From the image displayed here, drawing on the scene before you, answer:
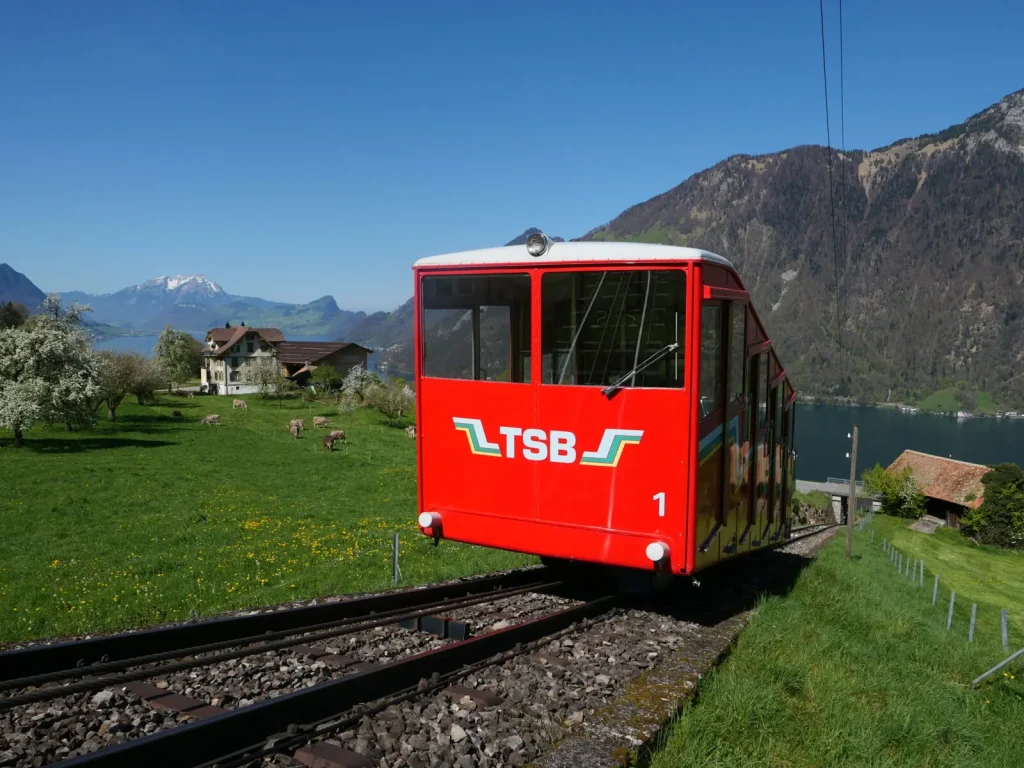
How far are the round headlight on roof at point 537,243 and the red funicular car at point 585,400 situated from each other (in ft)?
0.05

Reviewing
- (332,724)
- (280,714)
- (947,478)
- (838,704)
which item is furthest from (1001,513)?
(280,714)

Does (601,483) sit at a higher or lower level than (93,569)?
higher

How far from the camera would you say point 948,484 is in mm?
73625

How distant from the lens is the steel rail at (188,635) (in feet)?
15.6

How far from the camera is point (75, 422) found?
34469mm

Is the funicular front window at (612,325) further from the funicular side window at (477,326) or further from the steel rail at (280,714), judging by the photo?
the steel rail at (280,714)

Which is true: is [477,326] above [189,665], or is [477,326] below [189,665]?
above

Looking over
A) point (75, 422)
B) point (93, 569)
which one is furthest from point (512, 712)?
point (75, 422)

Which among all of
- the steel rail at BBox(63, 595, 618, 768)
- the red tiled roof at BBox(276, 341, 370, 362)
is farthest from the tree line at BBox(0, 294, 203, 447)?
the red tiled roof at BBox(276, 341, 370, 362)

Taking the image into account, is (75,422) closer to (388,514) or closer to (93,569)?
(388,514)

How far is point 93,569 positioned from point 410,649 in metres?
10.3

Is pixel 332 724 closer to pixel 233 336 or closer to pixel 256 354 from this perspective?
pixel 256 354

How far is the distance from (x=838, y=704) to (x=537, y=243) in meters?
4.62

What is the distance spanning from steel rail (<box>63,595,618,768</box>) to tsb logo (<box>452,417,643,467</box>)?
1696 mm
